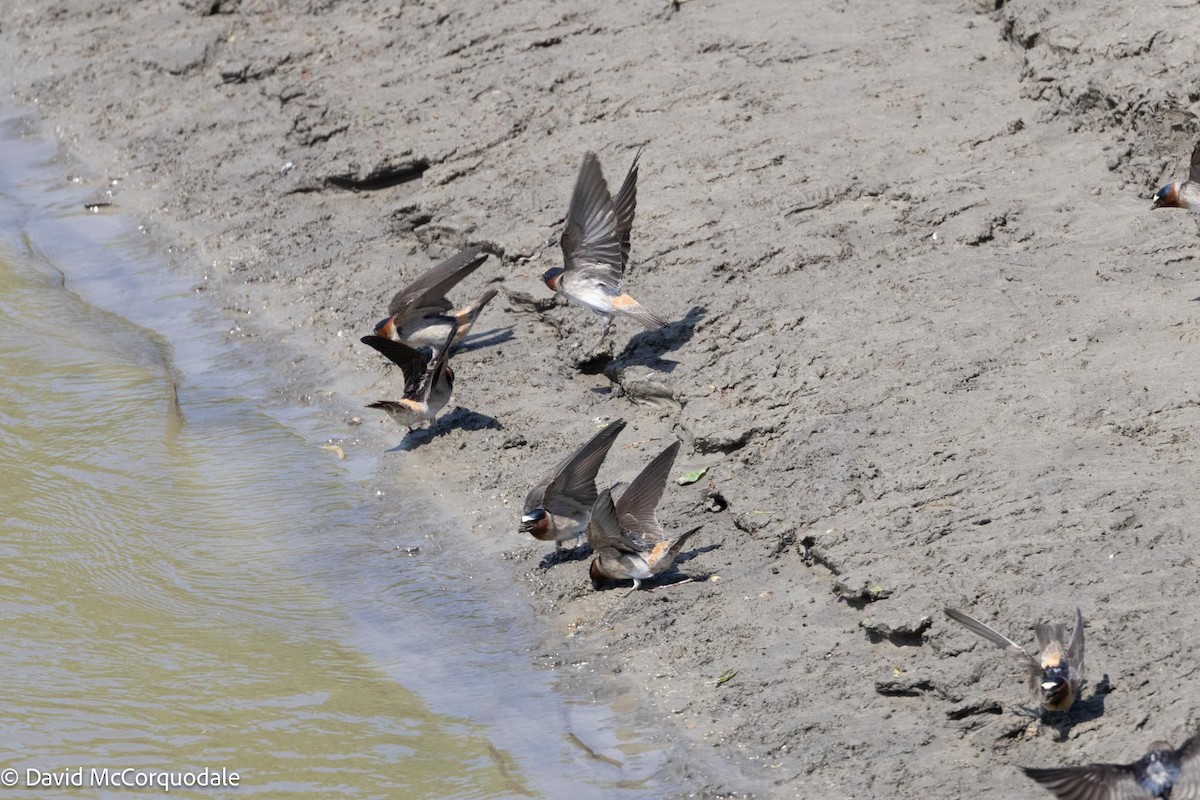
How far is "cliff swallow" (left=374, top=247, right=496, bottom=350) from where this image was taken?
9.41m

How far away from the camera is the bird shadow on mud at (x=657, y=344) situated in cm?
862

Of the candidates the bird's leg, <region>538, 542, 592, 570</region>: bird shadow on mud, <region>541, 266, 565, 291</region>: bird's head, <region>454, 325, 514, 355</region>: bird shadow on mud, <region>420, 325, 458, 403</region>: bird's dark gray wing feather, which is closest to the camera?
the bird's leg

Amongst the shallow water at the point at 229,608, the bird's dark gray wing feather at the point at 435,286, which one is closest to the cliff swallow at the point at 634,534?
Result: the shallow water at the point at 229,608

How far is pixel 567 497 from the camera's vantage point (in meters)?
7.37

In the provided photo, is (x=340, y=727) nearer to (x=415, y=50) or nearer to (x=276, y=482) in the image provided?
(x=276, y=482)

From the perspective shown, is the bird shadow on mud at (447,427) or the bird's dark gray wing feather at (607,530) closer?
the bird's dark gray wing feather at (607,530)

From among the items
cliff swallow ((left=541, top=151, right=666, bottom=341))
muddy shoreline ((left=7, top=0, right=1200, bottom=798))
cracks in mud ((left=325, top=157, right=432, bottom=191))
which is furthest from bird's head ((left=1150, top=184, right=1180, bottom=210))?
cracks in mud ((left=325, top=157, right=432, bottom=191))

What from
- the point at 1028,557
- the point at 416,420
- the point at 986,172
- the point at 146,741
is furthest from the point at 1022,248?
the point at 146,741

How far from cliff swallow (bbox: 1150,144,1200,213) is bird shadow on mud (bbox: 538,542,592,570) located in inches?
148

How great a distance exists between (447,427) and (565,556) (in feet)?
5.12

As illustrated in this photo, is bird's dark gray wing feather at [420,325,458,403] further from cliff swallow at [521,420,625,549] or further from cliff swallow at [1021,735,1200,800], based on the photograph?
cliff swallow at [1021,735,1200,800]

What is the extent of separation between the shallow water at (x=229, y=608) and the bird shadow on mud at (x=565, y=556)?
0.24 meters

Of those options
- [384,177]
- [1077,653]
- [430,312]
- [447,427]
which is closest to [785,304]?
[447,427]

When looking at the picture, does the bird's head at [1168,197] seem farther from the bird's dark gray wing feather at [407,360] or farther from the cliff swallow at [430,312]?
the bird's dark gray wing feather at [407,360]
